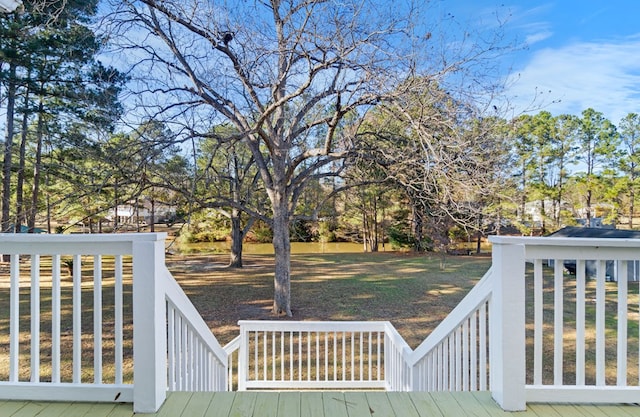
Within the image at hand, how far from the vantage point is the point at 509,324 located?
150cm

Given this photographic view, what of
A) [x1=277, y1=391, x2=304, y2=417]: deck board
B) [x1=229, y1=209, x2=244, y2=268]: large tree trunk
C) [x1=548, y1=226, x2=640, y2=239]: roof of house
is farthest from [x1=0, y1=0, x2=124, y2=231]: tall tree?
[x1=548, y1=226, x2=640, y2=239]: roof of house

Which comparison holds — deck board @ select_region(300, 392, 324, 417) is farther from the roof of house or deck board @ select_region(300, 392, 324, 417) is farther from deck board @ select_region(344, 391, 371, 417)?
the roof of house

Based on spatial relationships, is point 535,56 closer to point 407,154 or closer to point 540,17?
point 540,17

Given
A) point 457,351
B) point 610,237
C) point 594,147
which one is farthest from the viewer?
point 594,147

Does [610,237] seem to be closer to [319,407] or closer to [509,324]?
[509,324]

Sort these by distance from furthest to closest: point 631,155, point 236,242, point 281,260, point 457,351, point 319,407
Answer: point 631,155 < point 236,242 < point 281,260 < point 457,351 < point 319,407

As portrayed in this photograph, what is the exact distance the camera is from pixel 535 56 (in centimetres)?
772

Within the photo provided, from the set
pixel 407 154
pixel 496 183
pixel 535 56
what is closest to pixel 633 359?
pixel 496 183

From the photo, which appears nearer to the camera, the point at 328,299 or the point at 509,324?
the point at 509,324

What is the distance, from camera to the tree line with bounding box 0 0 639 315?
17.2 feet

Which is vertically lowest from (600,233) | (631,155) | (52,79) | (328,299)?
(328,299)

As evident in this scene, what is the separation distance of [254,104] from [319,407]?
6703mm

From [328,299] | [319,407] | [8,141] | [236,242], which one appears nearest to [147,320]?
[319,407]

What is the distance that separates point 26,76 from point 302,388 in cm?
954
